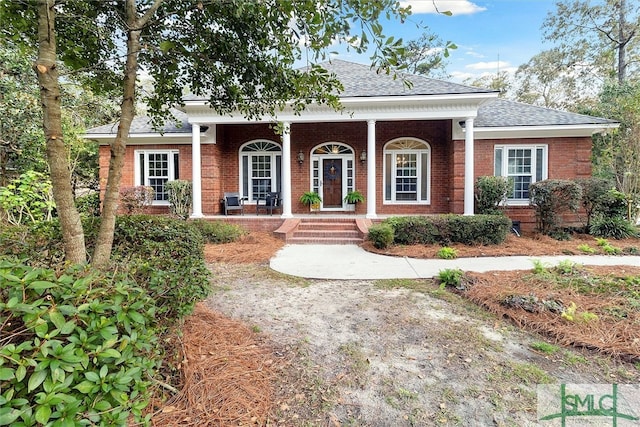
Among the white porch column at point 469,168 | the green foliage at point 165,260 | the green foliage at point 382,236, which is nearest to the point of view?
the green foliage at point 165,260

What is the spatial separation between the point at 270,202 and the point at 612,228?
34.6ft

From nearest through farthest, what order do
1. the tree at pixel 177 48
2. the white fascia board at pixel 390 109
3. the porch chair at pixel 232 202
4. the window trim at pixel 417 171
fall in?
the tree at pixel 177 48 < the white fascia board at pixel 390 109 < the porch chair at pixel 232 202 < the window trim at pixel 417 171

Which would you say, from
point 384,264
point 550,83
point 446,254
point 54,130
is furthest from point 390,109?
point 550,83

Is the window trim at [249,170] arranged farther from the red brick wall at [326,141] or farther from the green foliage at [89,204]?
the green foliage at [89,204]

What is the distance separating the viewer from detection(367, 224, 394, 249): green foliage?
8195mm

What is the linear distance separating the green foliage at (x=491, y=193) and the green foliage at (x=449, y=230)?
7.47 ft

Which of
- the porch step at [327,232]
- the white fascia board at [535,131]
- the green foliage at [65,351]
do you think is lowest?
the porch step at [327,232]

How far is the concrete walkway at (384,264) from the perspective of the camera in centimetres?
614

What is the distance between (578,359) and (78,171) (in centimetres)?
A: 1828

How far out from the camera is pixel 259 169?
13.4 m

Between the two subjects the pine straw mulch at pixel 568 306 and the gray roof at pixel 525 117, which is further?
the gray roof at pixel 525 117

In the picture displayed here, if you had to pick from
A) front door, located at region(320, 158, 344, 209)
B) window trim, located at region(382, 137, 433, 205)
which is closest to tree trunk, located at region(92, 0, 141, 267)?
front door, located at region(320, 158, 344, 209)

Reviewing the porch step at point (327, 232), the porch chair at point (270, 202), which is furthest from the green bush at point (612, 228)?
the porch chair at point (270, 202)

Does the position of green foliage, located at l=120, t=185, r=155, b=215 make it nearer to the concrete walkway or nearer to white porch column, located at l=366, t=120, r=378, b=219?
the concrete walkway
